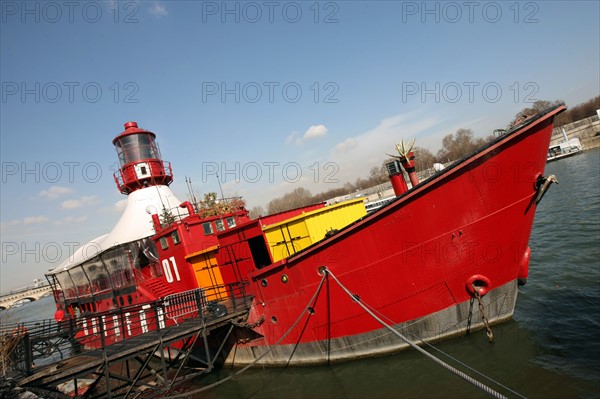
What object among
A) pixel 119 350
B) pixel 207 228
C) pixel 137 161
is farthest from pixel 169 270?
pixel 137 161

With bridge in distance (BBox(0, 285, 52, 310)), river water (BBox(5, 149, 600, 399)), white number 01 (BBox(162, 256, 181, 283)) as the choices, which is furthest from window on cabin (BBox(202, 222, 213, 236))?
bridge in distance (BBox(0, 285, 52, 310))

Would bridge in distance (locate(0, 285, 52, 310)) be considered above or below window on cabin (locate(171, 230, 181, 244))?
above

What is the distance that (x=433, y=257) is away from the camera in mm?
8266

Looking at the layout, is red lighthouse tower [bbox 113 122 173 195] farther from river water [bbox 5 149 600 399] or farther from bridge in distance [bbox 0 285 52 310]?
bridge in distance [bbox 0 285 52 310]

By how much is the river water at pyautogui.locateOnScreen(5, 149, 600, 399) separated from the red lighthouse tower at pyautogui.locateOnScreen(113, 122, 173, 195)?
44.9 feet

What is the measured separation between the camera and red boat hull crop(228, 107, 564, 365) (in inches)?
313

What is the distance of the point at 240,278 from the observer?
11992 millimetres

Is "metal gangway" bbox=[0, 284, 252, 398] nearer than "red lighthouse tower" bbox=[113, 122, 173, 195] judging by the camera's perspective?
Yes

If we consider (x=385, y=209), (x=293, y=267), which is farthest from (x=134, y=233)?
(x=385, y=209)

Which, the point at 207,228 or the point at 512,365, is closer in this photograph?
the point at 512,365

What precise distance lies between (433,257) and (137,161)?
19.6 metres

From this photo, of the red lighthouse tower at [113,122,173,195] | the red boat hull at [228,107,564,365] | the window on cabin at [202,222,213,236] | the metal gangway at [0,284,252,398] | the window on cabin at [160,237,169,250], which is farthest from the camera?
the red lighthouse tower at [113,122,173,195]

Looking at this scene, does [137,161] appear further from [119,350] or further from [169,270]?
[119,350]

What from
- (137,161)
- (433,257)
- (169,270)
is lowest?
(433,257)
